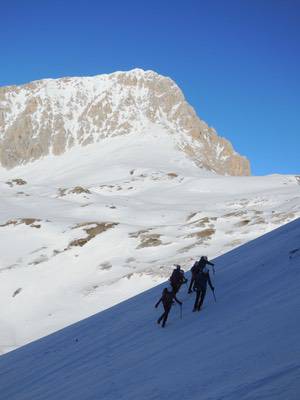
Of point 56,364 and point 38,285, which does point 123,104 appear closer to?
point 38,285

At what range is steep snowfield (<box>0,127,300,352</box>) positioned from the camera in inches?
1284

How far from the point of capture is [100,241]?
44.4 metres

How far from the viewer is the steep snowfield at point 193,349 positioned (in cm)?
833

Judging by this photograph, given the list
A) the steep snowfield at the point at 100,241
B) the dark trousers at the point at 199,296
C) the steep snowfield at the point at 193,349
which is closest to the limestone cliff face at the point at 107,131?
the steep snowfield at the point at 100,241

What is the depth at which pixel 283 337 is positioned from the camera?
920 cm

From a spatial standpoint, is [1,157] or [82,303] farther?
[1,157]

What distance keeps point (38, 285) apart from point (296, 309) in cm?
2889

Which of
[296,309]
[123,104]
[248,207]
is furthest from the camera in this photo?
[123,104]

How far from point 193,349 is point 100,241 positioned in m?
33.3

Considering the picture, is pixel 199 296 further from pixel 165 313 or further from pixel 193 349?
pixel 193 349

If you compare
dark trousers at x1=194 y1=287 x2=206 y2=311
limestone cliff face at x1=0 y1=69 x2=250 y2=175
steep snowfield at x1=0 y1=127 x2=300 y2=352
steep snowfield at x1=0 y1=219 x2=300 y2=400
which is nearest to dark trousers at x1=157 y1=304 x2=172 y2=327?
steep snowfield at x1=0 y1=219 x2=300 y2=400

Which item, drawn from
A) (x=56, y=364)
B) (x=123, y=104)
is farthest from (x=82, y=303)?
(x=123, y=104)

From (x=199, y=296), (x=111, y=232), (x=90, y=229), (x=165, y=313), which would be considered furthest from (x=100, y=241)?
(x=165, y=313)

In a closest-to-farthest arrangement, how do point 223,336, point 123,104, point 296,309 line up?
point 296,309
point 223,336
point 123,104
